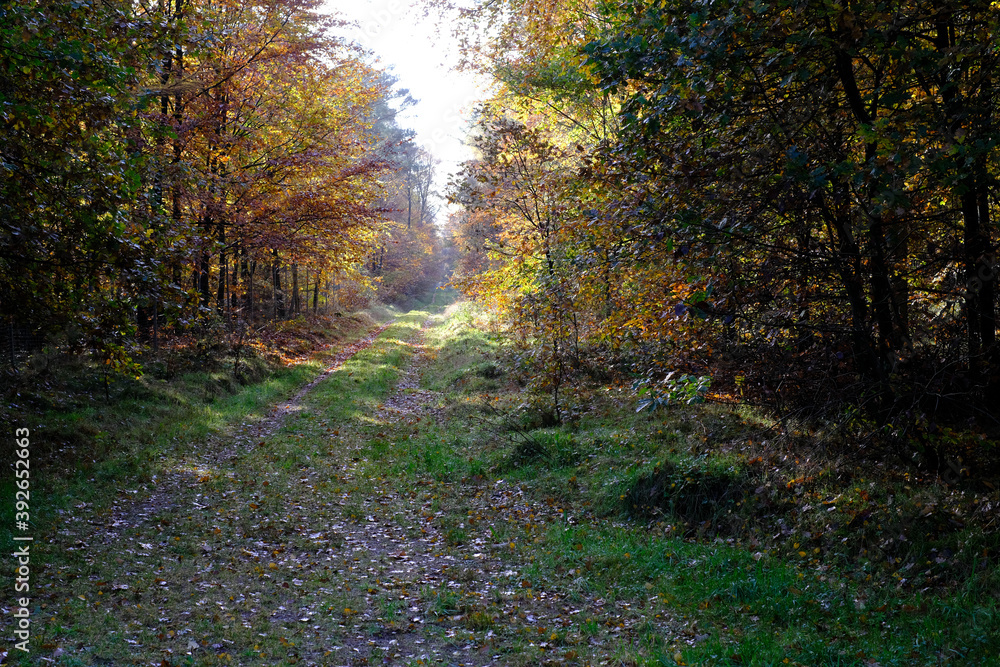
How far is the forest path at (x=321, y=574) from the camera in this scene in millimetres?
5586

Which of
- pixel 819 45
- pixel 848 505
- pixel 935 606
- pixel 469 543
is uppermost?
pixel 819 45

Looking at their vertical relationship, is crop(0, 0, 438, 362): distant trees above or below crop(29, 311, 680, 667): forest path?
above

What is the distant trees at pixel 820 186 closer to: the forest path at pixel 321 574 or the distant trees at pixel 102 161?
the forest path at pixel 321 574

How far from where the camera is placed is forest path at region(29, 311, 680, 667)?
5586 millimetres

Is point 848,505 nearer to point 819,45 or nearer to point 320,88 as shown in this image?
point 819,45

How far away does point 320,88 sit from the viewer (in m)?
21.0

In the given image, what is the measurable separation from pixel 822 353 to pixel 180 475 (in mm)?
9764

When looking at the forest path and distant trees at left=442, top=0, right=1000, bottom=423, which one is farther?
distant trees at left=442, top=0, right=1000, bottom=423

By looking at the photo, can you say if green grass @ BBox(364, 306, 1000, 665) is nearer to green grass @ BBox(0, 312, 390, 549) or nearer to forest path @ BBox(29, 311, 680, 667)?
forest path @ BBox(29, 311, 680, 667)

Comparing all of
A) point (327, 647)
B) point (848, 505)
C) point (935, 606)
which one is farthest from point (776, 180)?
point (327, 647)

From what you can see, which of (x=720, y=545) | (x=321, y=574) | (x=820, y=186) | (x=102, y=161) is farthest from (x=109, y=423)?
(x=820, y=186)

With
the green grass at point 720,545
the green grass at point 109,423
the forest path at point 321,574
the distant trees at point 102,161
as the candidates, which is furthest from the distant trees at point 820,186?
the green grass at point 109,423

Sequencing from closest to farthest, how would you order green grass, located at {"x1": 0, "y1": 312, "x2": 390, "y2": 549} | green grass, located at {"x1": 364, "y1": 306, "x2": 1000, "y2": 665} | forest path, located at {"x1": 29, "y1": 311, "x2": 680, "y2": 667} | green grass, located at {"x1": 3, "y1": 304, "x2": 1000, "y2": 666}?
green grass, located at {"x1": 364, "y1": 306, "x2": 1000, "y2": 665}
green grass, located at {"x1": 3, "y1": 304, "x2": 1000, "y2": 666}
forest path, located at {"x1": 29, "y1": 311, "x2": 680, "y2": 667}
green grass, located at {"x1": 0, "y1": 312, "x2": 390, "y2": 549}

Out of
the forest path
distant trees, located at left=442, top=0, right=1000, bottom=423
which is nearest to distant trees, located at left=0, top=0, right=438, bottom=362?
the forest path
